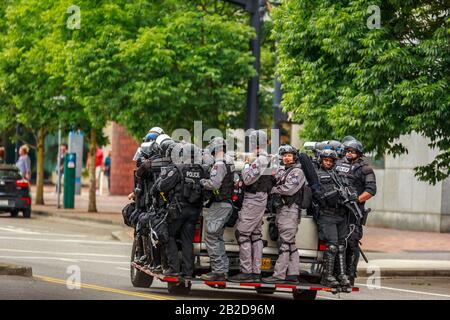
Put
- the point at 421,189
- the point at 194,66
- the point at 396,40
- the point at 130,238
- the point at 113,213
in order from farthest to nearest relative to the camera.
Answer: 1. the point at 113,213
2. the point at 421,189
3. the point at 194,66
4. the point at 130,238
5. the point at 396,40

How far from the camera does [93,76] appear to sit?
100ft

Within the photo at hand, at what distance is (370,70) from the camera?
67.9 feet

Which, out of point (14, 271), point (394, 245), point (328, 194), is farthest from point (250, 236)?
point (394, 245)

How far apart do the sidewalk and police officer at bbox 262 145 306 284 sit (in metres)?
6.09

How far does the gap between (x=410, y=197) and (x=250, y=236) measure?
1961 centimetres

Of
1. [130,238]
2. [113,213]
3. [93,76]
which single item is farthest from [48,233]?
[113,213]

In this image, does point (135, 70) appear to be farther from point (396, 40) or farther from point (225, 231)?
point (225, 231)

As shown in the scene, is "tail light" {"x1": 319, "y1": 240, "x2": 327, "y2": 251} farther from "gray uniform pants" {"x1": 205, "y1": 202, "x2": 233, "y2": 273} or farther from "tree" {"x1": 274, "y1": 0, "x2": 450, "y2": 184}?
"tree" {"x1": 274, "y1": 0, "x2": 450, "y2": 184}

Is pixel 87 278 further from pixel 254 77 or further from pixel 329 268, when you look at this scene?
pixel 254 77

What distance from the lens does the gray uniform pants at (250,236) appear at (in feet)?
49.5

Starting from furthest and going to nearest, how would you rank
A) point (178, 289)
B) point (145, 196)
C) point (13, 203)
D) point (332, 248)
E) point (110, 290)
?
point (13, 203)
point (145, 196)
point (178, 289)
point (110, 290)
point (332, 248)

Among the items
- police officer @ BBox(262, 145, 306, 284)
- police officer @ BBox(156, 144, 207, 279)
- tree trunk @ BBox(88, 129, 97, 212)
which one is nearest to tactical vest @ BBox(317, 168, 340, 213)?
police officer @ BBox(262, 145, 306, 284)
